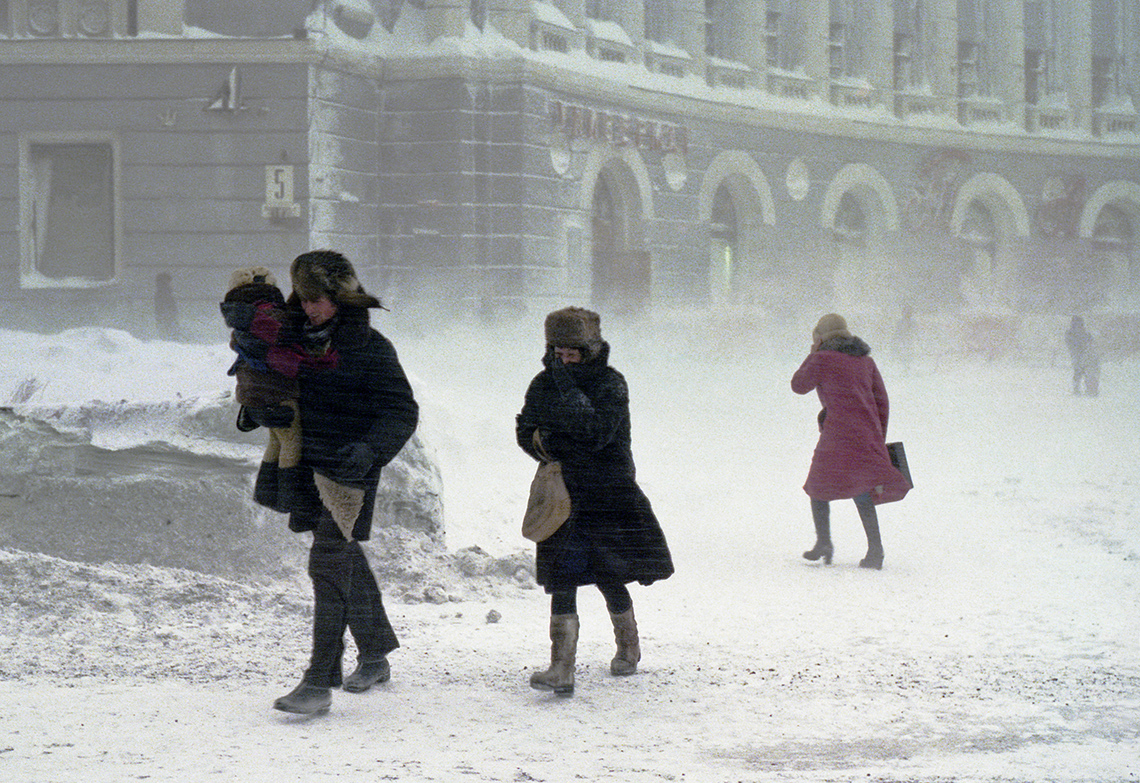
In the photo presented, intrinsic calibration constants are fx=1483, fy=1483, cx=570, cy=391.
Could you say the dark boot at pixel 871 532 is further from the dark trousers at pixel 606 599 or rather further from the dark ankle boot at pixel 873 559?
the dark trousers at pixel 606 599

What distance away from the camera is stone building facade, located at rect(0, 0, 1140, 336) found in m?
15.4

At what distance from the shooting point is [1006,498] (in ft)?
36.5

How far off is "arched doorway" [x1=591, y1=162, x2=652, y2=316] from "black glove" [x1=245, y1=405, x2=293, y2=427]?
13.8 metres

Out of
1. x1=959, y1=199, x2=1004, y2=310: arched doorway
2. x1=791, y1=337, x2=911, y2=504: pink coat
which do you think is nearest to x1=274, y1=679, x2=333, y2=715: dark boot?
x1=791, y1=337, x2=911, y2=504: pink coat

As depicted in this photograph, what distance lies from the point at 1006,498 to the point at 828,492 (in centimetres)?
363

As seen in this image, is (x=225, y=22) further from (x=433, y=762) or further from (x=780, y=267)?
(x=433, y=762)

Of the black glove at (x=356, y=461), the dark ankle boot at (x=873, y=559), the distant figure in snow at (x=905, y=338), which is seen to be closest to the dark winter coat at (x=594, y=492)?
the black glove at (x=356, y=461)

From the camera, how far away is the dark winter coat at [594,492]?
5098 mm

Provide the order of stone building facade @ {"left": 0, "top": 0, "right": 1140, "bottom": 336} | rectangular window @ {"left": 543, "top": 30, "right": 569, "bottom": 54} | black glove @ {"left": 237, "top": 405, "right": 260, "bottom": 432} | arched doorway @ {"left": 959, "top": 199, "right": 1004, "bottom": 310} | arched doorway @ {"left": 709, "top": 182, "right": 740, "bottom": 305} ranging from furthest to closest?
1. arched doorway @ {"left": 959, "top": 199, "right": 1004, "bottom": 310}
2. arched doorway @ {"left": 709, "top": 182, "right": 740, "bottom": 305}
3. rectangular window @ {"left": 543, "top": 30, "right": 569, "bottom": 54}
4. stone building facade @ {"left": 0, "top": 0, "right": 1140, "bottom": 336}
5. black glove @ {"left": 237, "top": 405, "right": 260, "bottom": 432}

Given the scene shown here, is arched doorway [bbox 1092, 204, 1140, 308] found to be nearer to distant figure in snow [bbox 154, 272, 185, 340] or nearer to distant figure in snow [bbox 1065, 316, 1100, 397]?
distant figure in snow [bbox 1065, 316, 1100, 397]

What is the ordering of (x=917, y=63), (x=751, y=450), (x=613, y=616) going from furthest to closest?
(x=917, y=63)
(x=751, y=450)
(x=613, y=616)

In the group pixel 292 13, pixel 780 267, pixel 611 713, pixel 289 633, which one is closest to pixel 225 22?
pixel 292 13

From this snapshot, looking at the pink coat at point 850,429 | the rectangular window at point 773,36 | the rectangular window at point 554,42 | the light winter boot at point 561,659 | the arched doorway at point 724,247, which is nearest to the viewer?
the light winter boot at point 561,659

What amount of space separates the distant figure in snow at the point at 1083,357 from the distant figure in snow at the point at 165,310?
463 inches
